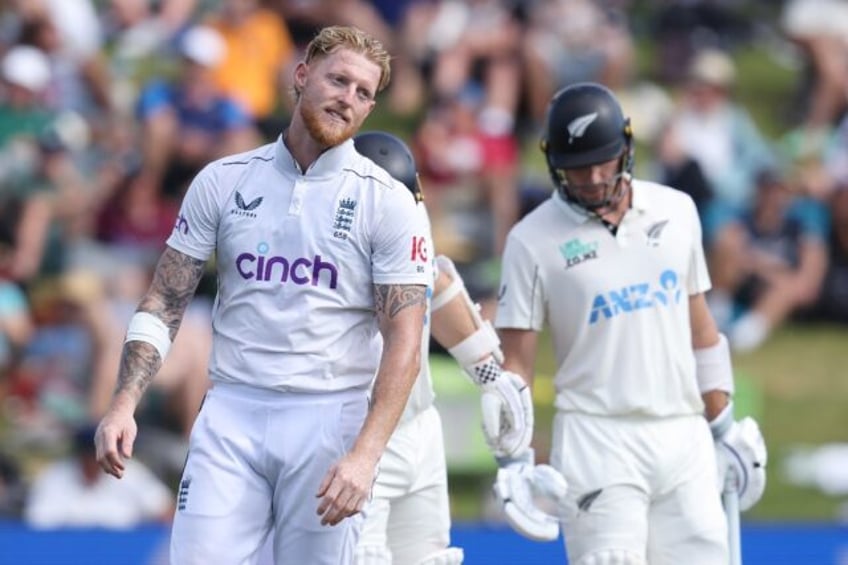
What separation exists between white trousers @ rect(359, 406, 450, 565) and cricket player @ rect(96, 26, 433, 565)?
103cm

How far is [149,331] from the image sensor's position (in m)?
6.28

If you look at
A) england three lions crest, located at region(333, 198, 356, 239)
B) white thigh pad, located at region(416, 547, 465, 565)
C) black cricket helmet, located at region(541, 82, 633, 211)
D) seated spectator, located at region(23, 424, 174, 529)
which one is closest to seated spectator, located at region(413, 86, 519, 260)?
seated spectator, located at region(23, 424, 174, 529)

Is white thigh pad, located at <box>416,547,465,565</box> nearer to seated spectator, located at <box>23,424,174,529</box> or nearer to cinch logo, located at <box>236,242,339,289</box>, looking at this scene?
cinch logo, located at <box>236,242,339,289</box>

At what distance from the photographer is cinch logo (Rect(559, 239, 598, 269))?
294 inches

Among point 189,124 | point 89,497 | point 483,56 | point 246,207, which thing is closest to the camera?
point 246,207

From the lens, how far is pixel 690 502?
24.1 ft

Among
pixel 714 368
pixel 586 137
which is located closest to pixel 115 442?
pixel 586 137

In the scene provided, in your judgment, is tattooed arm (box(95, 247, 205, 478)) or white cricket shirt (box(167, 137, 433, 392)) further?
white cricket shirt (box(167, 137, 433, 392))

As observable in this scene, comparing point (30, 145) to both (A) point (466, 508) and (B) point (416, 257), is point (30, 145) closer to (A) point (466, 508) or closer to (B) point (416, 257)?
(A) point (466, 508)

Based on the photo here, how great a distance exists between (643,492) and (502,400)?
0.66 meters

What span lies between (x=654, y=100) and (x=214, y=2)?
3734 mm

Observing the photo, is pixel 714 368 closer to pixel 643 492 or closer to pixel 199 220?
pixel 643 492

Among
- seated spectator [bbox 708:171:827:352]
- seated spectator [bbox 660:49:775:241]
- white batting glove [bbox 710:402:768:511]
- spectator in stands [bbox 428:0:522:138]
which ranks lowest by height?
white batting glove [bbox 710:402:768:511]

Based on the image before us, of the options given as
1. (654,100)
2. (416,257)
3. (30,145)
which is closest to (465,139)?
(654,100)
